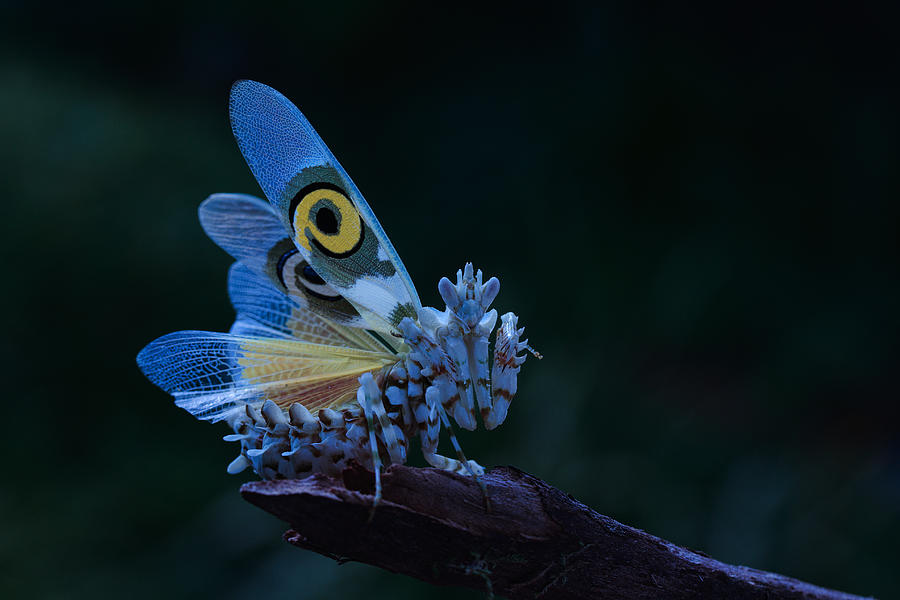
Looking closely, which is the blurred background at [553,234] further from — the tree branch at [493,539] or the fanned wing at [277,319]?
the tree branch at [493,539]

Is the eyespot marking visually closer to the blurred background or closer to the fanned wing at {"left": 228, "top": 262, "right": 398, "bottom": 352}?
the fanned wing at {"left": 228, "top": 262, "right": 398, "bottom": 352}

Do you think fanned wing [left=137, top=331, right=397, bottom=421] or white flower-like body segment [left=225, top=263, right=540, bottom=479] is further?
fanned wing [left=137, top=331, right=397, bottom=421]

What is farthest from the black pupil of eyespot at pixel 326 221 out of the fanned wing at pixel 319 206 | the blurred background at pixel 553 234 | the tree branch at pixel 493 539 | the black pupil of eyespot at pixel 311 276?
the blurred background at pixel 553 234

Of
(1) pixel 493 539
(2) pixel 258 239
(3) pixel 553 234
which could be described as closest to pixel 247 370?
(2) pixel 258 239

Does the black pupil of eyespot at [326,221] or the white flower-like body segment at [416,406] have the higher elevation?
the black pupil of eyespot at [326,221]

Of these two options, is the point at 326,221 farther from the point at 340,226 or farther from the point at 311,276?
the point at 311,276

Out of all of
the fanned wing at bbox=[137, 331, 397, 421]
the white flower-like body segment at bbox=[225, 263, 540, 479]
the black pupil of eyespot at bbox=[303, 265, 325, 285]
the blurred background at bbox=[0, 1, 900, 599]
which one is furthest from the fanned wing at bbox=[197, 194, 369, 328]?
the blurred background at bbox=[0, 1, 900, 599]

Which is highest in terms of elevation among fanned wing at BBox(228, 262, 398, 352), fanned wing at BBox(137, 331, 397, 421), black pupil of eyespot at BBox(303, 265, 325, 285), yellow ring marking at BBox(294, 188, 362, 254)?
yellow ring marking at BBox(294, 188, 362, 254)

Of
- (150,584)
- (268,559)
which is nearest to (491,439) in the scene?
(268,559)
